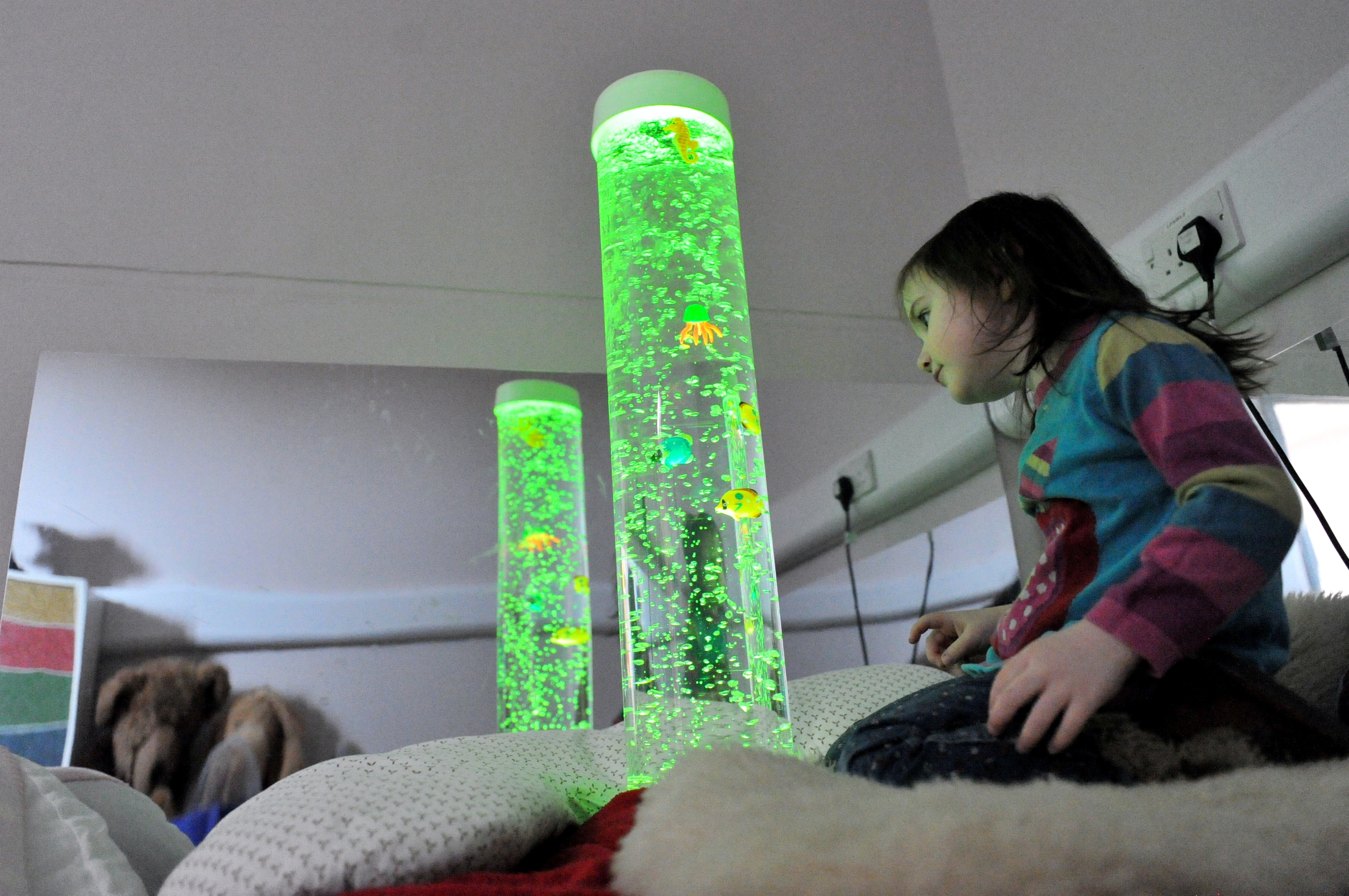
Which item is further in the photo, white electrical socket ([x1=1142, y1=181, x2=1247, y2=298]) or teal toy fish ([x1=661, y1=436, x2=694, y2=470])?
white electrical socket ([x1=1142, y1=181, x2=1247, y2=298])

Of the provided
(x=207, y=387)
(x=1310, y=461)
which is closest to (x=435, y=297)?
(x=207, y=387)

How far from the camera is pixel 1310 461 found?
117 centimetres

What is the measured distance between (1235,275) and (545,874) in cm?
114

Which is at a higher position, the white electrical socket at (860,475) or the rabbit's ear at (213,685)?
the white electrical socket at (860,475)

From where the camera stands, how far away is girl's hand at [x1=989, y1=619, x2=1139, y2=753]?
0.57m

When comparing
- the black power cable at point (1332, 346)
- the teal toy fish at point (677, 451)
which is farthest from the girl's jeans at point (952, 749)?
the black power cable at point (1332, 346)

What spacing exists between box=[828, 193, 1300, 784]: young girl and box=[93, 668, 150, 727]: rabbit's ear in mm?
1003

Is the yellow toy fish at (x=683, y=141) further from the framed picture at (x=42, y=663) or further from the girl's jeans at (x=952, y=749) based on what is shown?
the framed picture at (x=42, y=663)

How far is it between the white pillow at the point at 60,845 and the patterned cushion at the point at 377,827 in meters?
0.04

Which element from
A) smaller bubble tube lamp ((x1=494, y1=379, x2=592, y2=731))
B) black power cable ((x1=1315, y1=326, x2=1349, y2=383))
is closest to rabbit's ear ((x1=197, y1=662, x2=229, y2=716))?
smaller bubble tube lamp ((x1=494, y1=379, x2=592, y2=731))

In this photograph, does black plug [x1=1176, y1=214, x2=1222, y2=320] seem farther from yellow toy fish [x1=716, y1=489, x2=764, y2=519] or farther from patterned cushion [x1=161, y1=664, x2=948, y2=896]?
patterned cushion [x1=161, y1=664, x2=948, y2=896]

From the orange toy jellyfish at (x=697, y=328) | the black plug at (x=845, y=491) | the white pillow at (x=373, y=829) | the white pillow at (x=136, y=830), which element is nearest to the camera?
the white pillow at (x=373, y=829)

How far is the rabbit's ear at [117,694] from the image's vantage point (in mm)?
1291

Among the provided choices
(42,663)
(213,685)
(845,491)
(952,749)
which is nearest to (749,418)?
(952,749)
